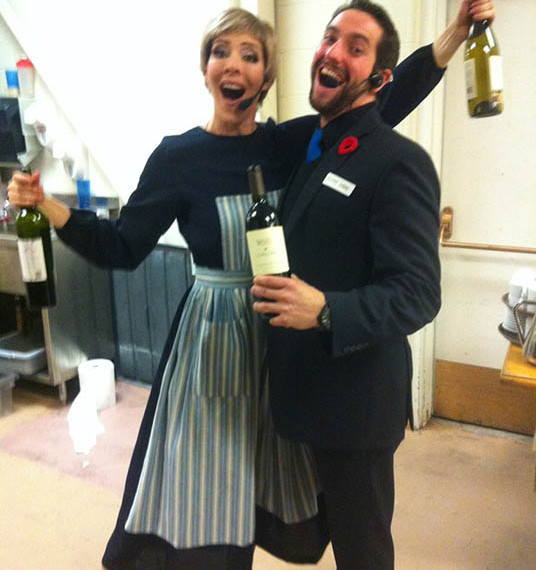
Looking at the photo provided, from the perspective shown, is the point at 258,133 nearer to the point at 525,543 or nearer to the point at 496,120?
the point at 496,120

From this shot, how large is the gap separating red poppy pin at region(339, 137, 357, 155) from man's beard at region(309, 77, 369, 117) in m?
0.09

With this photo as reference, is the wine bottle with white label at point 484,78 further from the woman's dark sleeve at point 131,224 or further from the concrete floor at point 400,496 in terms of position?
the concrete floor at point 400,496

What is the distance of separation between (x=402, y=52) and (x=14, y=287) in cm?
191

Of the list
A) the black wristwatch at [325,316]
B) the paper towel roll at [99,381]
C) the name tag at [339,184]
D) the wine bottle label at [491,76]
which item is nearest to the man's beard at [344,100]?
the name tag at [339,184]

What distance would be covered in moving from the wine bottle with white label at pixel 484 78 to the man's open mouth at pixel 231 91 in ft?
1.71

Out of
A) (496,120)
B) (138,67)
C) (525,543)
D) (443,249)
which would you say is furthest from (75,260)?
(525,543)

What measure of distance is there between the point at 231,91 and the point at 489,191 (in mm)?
1381

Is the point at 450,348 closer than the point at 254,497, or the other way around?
the point at 254,497

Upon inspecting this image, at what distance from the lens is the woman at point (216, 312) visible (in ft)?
4.56

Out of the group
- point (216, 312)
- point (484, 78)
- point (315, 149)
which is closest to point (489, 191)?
point (484, 78)

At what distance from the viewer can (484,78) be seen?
139 centimetres

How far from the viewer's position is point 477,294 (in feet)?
8.20

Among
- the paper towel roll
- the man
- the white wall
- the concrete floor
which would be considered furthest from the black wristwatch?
the paper towel roll

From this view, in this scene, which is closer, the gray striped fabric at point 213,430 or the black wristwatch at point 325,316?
the black wristwatch at point 325,316
